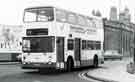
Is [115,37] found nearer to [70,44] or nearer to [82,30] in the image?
[82,30]

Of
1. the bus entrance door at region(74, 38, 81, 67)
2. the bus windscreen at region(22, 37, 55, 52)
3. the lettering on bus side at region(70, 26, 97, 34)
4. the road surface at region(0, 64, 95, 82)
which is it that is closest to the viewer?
the road surface at region(0, 64, 95, 82)

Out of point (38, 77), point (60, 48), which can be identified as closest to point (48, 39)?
point (60, 48)

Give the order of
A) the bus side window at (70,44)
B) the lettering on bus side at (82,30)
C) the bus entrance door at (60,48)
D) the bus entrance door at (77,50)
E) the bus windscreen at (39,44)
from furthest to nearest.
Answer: the bus entrance door at (77,50), the lettering on bus side at (82,30), the bus side window at (70,44), the bus entrance door at (60,48), the bus windscreen at (39,44)

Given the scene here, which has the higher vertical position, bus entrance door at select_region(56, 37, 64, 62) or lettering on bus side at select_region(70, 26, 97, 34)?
lettering on bus side at select_region(70, 26, 97, 34)

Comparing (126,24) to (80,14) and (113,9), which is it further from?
(80,14)

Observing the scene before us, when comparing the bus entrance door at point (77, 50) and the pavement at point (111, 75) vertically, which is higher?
the bus entrance door at point (77, 50)

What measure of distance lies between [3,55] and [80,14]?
18.3 metres

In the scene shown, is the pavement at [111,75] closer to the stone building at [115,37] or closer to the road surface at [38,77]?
the road surface at [38,77]

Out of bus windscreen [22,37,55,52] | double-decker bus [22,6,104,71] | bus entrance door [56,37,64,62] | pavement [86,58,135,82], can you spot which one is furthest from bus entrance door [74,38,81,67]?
bus windscreen [22,37,55,52]

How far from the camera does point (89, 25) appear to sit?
25125mm

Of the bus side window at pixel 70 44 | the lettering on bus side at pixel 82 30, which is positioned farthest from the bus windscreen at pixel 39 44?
the lettering on bus side at pixel 82 30

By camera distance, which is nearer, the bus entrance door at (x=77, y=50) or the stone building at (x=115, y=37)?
the bus entrance door at (x=77, y=50)

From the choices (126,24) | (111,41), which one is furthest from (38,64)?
(126,24)

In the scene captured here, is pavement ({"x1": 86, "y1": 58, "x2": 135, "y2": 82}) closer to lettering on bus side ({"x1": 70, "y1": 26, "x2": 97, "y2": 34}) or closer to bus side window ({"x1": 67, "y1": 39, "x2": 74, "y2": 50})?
bus side window ({"x1": 67, "y1": 39, "x2": 74, "y2": 50})
